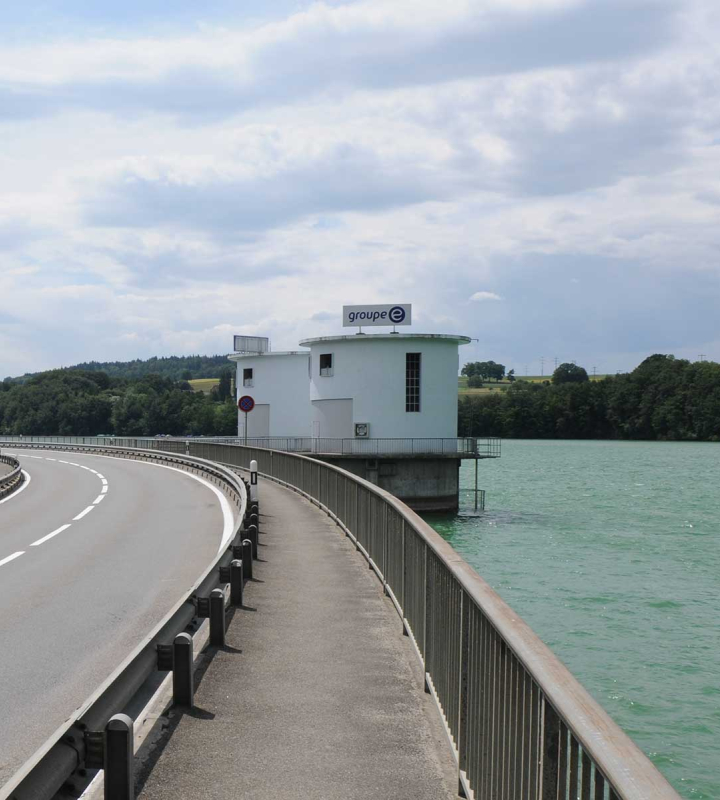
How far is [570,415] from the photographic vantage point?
15112 cm

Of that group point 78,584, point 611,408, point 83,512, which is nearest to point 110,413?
point 611,408

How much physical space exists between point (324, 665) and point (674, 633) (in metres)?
12.6

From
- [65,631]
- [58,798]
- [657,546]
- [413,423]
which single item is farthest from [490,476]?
[58,798]

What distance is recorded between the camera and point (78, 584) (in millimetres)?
12750

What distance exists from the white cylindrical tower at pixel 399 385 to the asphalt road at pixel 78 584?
17.8m

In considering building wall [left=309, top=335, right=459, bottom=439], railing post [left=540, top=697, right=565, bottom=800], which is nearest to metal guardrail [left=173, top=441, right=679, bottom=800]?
railing post [left=540, top=697, right=565, bottom=800]

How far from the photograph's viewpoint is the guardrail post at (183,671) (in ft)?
21.4

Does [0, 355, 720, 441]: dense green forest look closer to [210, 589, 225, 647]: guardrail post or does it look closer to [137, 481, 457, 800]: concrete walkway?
[137, 481, 457, 800]: concrete walkway

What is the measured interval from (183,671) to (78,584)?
6.68 metres

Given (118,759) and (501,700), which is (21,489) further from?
(501,700)

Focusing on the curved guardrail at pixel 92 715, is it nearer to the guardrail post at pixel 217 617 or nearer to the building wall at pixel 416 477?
the guardrail post at pixel 217 617

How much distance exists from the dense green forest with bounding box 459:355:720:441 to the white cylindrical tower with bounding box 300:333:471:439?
9434 centimetres

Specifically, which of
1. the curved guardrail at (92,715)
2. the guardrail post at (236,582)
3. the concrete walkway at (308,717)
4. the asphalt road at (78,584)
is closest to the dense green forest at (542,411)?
the asphalt road at (78,584)

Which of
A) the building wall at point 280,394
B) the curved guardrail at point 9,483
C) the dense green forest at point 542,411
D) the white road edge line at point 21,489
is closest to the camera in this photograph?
the white road edge line at point 21,489
